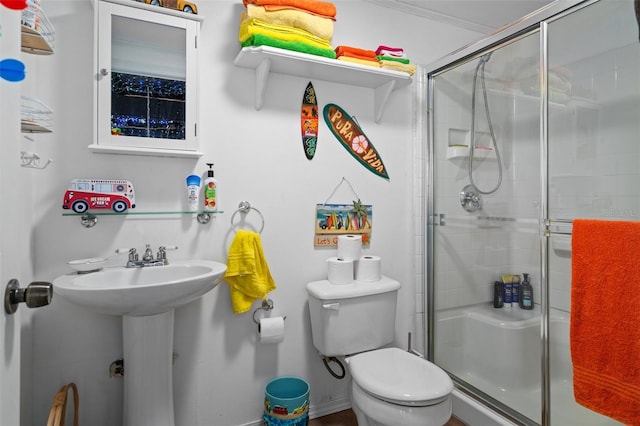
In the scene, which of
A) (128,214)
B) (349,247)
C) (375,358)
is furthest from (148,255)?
(375,358)

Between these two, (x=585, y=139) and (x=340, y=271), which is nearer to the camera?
(x=585, y=139)

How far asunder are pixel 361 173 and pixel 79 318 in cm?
150

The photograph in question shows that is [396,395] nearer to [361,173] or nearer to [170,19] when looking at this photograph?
[361,173]

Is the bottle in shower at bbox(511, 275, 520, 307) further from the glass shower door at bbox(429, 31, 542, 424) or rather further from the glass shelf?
the glass shelf

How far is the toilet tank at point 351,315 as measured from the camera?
5.73ft

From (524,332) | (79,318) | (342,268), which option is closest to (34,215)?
(79,318)

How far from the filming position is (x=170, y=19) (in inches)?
61.4

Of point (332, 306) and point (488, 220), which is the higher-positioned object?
point (488, 220)

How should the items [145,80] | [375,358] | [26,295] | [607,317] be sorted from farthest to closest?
[375,358] < [145,80] < [607,317] < [26,295]

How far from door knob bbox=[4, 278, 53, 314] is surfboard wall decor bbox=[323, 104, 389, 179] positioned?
1.58 m

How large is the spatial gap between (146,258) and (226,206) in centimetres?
42

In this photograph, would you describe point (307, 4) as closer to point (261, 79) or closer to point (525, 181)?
point (261, 79)

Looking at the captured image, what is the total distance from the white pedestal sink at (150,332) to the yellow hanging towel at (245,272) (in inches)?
5.6

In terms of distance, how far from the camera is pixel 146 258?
1.56 m
